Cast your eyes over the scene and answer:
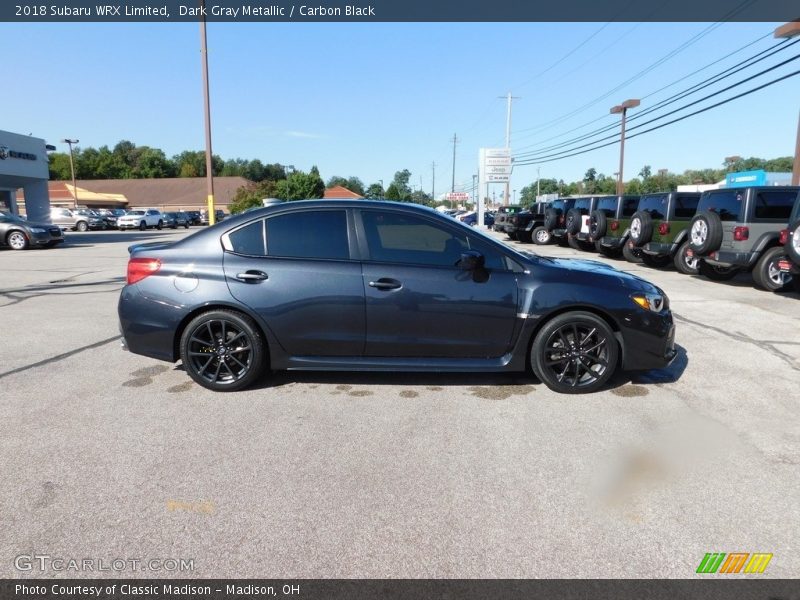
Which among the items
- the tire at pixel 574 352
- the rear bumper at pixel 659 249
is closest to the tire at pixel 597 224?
the rear bumper at pixel 659 249

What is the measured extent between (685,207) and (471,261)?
10674 mm

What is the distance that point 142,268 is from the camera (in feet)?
14.3

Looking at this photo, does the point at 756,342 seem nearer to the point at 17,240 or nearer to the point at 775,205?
the point at 775,205

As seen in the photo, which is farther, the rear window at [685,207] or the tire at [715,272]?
the rear window at [685,207]

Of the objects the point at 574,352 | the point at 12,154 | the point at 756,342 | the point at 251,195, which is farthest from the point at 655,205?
the point at 251,195

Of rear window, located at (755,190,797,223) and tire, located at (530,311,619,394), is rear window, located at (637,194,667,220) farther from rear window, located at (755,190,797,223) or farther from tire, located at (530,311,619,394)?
tire, located at (530,311,619,394)

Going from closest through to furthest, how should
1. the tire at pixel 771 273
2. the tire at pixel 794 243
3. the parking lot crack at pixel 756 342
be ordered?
1. the parking lot crack at pixel 756 342
2. the tire at pixel 794 243
3. the tire at pixel 771 273

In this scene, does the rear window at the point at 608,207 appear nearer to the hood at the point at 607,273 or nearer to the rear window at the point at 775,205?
the rear window at the point at 775,205

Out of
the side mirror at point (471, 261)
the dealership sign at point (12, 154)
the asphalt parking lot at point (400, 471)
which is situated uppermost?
the dealership sign at point (12, 154)

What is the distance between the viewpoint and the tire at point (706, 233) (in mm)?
9977

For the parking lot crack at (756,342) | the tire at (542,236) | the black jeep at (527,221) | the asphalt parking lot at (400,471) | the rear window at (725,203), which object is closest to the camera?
the asphalt parking lot at (400,471)

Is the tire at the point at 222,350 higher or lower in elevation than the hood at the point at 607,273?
lower

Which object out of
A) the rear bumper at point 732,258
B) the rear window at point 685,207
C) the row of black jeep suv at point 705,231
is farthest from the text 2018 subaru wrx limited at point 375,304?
the rear window at point 685,207

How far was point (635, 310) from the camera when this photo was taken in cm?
425
